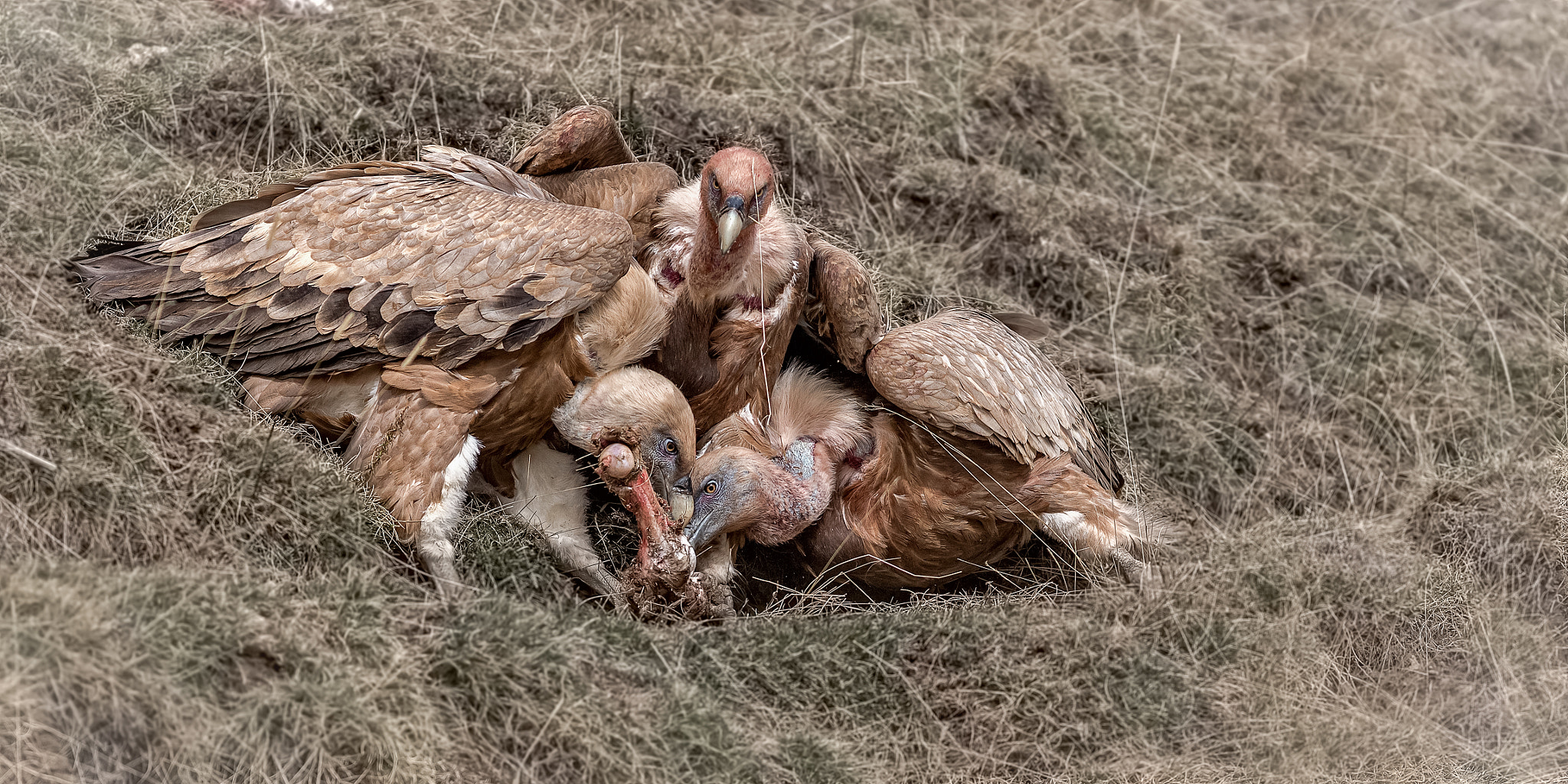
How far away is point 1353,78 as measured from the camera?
7801 mm

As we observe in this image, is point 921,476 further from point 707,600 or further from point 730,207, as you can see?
point 730,207

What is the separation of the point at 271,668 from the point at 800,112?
3.85 metres

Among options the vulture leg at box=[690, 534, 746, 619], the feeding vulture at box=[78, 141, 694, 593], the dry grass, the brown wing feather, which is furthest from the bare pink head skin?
the dry grass

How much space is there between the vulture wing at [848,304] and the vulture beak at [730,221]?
759mm

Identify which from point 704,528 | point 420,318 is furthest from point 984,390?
point 420,318

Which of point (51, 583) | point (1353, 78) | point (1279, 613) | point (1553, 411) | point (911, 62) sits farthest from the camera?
point (1353, 78)

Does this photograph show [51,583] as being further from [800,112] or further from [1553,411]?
[1553,411]

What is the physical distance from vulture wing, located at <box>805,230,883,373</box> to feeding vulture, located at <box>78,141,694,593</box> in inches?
33.0

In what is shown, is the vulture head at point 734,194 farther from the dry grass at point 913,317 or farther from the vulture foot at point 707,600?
the dry grass at point 913,317

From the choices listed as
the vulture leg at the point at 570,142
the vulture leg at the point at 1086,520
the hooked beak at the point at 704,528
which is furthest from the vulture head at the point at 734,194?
the vulture leg at the point at 1086,520

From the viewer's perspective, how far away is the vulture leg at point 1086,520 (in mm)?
5047

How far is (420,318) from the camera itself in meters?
4.36

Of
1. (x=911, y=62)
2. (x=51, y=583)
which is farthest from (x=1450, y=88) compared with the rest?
(x=51, y=583)

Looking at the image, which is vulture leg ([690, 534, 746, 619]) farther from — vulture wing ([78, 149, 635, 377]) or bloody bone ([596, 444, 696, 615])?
vulture wing ([78, 149, 635, 377])
